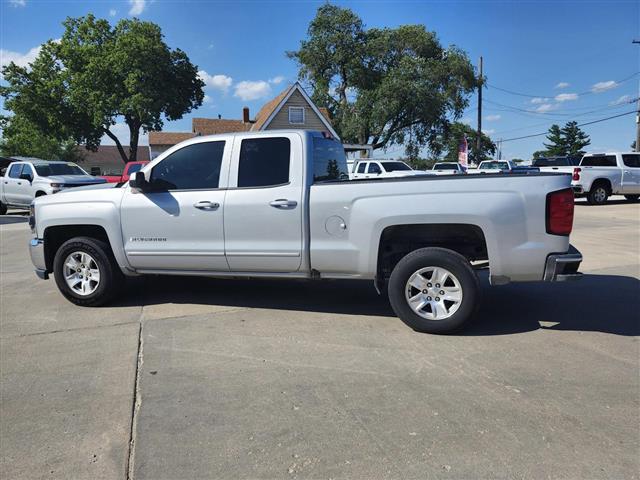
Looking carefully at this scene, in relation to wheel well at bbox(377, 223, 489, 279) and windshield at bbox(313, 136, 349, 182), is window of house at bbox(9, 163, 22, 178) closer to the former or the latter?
windshield at bbox(313, 136, 349, 182)

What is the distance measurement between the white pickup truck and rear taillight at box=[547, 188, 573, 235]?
53.9 feet

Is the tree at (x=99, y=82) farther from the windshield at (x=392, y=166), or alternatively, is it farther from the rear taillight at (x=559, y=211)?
the rear taillight at (x=559, y=211)

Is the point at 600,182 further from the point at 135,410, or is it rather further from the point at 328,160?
the point at 135,410

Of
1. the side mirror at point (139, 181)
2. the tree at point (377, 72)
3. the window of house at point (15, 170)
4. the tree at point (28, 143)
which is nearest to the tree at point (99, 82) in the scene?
the tree at point (28, 143)

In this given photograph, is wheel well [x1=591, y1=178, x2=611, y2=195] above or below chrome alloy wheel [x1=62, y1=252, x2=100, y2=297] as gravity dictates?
above

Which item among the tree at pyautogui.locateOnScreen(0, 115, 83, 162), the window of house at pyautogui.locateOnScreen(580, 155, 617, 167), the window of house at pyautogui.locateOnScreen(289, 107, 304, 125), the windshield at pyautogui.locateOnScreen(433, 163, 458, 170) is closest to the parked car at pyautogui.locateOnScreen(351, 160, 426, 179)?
the window of house at pyautogui.locateOnScreen(580, 155, 617, 167)

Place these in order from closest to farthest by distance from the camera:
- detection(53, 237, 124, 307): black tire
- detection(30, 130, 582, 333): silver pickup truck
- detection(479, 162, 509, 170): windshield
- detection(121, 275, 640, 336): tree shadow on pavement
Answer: detection(30, 130, 582, 333): silver pickup truck → detection(121, 275, 640, 336): tree shadow on pavement → detection(53, 237, 124, 307): black tire → detection(479, 162, 509, 170): windshield

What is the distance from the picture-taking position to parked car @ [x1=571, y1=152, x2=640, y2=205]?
18.9 meters

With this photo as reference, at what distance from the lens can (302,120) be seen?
33.2m

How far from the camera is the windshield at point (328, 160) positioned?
5.22 metres

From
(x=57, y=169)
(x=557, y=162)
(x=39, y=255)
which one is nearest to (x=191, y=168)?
(x=39, y=255)

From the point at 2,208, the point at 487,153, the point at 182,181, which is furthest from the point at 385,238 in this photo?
the point at 487,153

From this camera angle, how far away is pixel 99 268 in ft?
18.3

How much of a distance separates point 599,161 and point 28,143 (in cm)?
5713
